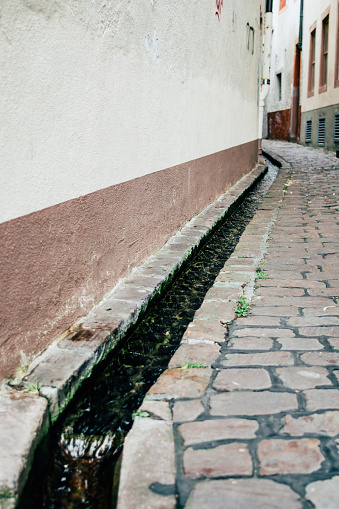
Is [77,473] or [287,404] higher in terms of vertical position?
[287,404]

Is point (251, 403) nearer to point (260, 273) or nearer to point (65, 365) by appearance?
point (65, 365)

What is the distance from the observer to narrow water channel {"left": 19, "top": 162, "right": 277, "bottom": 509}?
1.85 meters

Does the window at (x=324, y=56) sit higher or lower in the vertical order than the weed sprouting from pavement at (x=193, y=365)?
higher

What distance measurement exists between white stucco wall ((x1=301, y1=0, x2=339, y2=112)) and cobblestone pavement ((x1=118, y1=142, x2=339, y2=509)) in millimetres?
13160

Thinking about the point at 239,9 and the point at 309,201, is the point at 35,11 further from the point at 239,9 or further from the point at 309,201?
the point at 239,9

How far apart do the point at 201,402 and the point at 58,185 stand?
4.36 ft

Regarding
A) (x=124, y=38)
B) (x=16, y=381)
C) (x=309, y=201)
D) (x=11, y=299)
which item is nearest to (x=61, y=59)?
(x=124, y=38)

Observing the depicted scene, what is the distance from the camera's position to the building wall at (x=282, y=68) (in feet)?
69.8

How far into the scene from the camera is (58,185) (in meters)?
2.61

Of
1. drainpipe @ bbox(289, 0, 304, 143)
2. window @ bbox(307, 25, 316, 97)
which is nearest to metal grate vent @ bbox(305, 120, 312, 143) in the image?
window @ bbox(307, 25, 316, 97)

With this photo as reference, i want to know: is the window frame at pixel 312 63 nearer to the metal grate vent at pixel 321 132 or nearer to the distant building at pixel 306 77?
the distant building at pixel 306 77

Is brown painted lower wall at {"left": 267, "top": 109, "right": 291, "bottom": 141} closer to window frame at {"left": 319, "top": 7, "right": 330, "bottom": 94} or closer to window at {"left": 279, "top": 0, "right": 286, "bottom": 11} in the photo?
window at {"left": 279, "top": 0, "right": 286, "bottom": 11}

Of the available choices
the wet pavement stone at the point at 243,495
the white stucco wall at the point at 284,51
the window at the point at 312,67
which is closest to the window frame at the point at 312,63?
the window at the point at 312,67

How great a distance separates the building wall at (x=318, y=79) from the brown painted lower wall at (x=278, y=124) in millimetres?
2884
